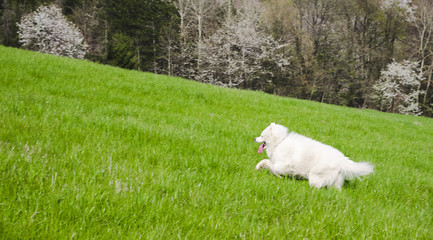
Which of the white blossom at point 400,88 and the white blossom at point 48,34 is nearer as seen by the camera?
the white blossom at point 48,34

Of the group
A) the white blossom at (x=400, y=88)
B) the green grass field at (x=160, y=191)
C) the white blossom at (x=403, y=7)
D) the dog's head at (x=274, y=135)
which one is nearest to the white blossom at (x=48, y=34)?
the green grass field at (x=160, y=191)

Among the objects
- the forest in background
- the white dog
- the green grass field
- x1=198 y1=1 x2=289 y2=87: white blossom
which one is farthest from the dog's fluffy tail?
the forest in background

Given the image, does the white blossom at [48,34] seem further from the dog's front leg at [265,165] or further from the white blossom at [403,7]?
the white blossom at [403,7]

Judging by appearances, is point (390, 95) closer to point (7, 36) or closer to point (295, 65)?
point (295, 65)

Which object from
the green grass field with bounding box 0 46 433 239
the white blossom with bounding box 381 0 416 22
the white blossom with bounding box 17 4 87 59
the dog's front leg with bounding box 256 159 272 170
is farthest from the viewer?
the white blossom with bounding box 381 0 416 22

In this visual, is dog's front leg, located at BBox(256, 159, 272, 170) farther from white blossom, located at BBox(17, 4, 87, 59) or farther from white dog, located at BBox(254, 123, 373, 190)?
white blossom, located at BBox(17, 4, 87, 59)

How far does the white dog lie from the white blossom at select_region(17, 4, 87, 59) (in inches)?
1586

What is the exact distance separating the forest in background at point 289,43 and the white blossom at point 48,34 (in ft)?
13.0

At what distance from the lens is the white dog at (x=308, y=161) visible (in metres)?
3.39

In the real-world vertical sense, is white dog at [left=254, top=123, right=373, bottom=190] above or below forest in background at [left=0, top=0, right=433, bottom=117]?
below

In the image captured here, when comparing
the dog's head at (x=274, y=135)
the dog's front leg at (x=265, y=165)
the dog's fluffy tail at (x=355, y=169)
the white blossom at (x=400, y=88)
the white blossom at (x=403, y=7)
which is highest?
the white blossom at (x=403, y=7)

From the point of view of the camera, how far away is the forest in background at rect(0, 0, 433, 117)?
124 feet

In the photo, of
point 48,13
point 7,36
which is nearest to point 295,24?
point 48,13

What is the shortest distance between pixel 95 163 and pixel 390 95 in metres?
44.5
